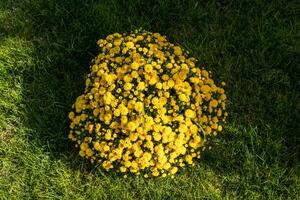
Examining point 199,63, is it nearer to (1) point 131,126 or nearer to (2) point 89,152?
(1) point 131,126

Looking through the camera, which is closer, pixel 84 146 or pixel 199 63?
pixel 84 146

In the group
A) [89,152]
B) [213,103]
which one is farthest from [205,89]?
[89,152]

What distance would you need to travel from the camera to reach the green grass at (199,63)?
3730 millimetres

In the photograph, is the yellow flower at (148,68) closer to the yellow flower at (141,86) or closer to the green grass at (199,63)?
the yellow flower at (141,86)

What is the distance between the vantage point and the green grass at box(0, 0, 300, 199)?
12.2 ft

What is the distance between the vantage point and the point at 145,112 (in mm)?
3506

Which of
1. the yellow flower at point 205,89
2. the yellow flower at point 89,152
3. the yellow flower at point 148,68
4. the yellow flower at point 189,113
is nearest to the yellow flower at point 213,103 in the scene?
the yellow flower at point 205,89

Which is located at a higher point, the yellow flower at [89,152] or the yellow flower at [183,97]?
the yellow flower at [183,97]

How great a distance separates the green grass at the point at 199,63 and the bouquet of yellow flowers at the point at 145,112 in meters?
0.22

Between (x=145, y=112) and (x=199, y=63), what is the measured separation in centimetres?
101

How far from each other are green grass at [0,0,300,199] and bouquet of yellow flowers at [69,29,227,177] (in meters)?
0.22

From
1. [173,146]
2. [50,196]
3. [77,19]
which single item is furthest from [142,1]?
[50,196]

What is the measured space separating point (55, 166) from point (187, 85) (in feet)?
4.51

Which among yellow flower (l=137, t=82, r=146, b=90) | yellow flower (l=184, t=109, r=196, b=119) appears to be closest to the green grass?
yellow flower (l=184, t=109, r=196, b=119)
